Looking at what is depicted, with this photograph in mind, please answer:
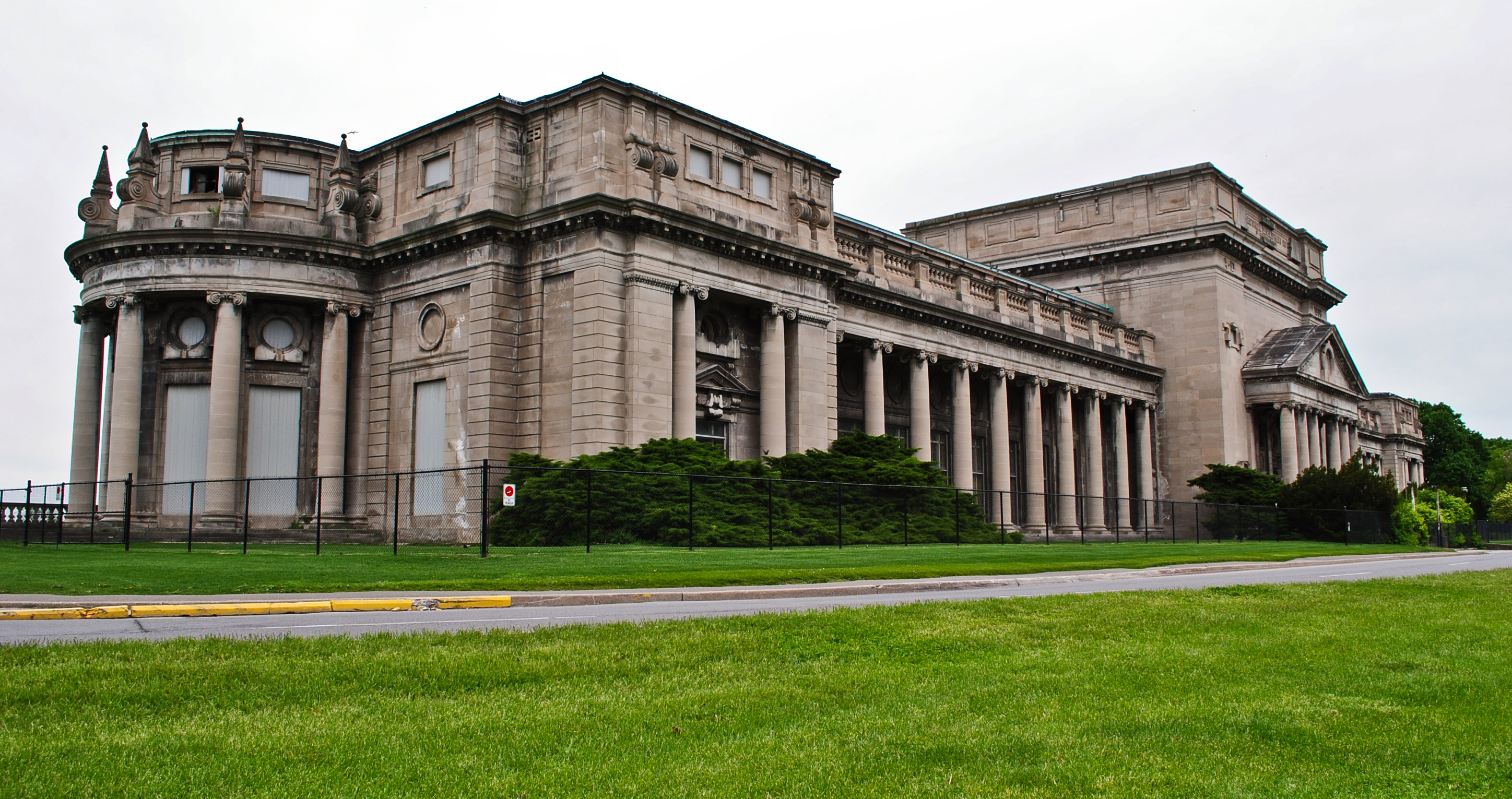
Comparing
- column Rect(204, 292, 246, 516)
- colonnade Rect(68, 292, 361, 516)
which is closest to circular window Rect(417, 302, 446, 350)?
colonnade Rect(68, 292, 361, 516)

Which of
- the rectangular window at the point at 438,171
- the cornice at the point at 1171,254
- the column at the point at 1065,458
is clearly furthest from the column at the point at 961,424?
the rectangular window at the point at 438,171

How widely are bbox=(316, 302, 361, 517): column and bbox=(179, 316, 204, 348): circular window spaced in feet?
13.4

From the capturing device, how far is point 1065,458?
5966 centimetres

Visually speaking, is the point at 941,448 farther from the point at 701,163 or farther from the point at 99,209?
the point at 99,209

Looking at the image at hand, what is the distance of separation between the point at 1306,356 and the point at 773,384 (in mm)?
44844

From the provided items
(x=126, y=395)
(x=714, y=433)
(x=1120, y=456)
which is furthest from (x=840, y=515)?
(x=1120, y=456)

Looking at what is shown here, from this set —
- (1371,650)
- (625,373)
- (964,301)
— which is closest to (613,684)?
(1371,650)

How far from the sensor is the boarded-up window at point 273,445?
39.5 m

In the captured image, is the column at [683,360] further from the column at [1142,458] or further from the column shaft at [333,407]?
the column at [1142,458]

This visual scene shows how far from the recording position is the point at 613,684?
891 centimetres

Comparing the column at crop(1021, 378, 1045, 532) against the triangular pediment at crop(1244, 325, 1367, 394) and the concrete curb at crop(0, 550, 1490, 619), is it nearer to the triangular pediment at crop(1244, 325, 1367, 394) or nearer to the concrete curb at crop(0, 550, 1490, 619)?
the triangular pediment at crop(1244, 325, 1367, 394)

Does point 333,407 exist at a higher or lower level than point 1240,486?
higher

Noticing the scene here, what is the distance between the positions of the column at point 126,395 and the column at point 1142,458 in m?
51.4

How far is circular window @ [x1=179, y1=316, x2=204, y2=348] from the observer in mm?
39688
